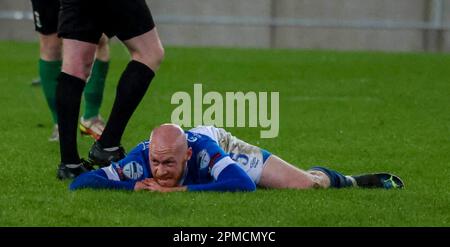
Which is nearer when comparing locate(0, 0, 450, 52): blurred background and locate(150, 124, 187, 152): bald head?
locate(150, 124, 187, 152): bald head

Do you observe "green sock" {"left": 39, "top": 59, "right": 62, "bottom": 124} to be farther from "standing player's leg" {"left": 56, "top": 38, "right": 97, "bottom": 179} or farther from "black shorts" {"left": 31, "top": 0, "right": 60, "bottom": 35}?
"standing player's leg" {"left": 56, "top": 38, "right": 97, "bottom": 179}

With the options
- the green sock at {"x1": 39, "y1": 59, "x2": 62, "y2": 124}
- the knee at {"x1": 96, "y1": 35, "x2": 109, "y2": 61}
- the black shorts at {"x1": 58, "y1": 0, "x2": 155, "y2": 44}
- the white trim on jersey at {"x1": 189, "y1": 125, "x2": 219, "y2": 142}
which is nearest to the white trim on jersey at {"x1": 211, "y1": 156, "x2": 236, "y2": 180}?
the white trim on jersey at {"x1": 189, "y1": 125, "x2": 219, "y2": 142}

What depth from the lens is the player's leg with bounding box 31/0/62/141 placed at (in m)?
8.21

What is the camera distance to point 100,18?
6.76 meters

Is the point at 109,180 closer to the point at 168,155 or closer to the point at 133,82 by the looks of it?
the point at 168,155

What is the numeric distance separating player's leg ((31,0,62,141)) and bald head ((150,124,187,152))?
239 cm

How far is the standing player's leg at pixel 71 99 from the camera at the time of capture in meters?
6.68

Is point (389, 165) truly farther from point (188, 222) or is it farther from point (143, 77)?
point (188, 222)

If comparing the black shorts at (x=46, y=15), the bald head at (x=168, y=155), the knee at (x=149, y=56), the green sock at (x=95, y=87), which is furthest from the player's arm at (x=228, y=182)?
the green sock at (x=95, y=87)

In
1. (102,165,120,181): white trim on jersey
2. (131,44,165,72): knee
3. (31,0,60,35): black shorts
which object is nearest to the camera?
(102,165,120,181): white trim on jersey

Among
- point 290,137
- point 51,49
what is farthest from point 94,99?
point 290,137

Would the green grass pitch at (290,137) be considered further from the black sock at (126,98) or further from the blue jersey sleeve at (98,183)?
the black sock at (126,98)

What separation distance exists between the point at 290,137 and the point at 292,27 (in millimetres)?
12877

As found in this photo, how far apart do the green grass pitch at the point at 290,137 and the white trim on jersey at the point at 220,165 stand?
5.1 inches
